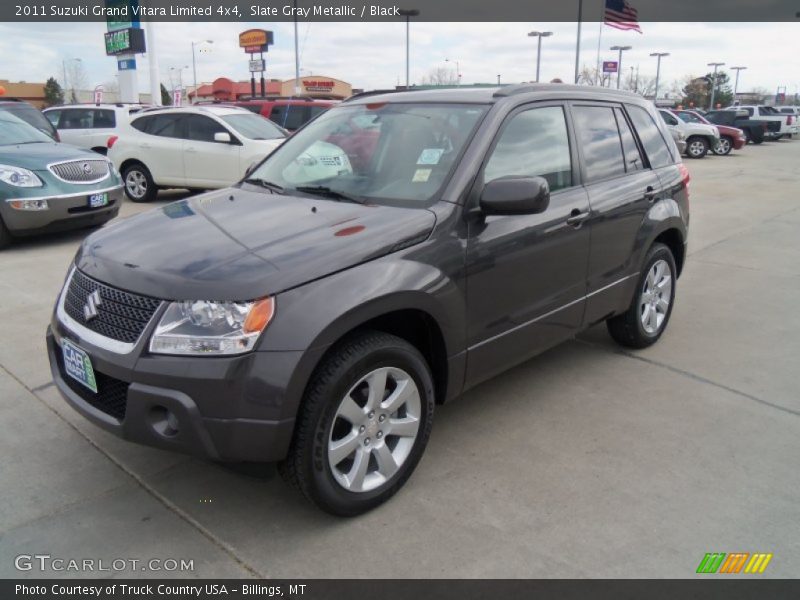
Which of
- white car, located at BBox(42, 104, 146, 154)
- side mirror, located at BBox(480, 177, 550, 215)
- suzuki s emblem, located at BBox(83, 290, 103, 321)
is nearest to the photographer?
suzuki s emblem, located at BBox(83, 290, 103, 321)

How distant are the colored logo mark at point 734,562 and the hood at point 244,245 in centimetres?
177

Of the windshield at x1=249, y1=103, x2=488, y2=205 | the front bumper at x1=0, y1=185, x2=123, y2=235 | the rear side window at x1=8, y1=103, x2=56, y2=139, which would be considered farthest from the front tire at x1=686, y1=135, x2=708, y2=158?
the windshield at x1=249, y1=103, x2=488, y2=205

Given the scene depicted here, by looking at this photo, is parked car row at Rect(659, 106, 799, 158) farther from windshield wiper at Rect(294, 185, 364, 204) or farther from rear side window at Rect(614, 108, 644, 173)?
windshield wiper at Rect(294, 185, 364, 204)

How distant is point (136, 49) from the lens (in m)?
24.6

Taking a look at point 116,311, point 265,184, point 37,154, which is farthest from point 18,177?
point 116,311

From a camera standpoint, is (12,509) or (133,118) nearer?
(12,509)

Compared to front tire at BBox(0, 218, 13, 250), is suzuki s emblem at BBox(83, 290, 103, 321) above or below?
above

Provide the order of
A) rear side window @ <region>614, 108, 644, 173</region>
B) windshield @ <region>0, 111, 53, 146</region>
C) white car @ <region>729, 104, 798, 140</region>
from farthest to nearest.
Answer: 1. white car @ <region>729, 104, 798, 140</region>
2. windshield @ <region>0, 111, 53, 146</region>
3. rear side window @ <region>614, 108, 644, 173</region>

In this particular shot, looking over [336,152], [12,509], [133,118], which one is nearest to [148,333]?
[12,509]

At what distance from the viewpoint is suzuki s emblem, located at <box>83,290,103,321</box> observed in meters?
2.78

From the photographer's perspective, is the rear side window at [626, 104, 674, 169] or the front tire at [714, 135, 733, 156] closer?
the rear side window at [626, 104, 674, 169]

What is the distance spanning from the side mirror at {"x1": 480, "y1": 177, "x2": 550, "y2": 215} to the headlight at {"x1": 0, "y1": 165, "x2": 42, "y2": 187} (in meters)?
6.32
